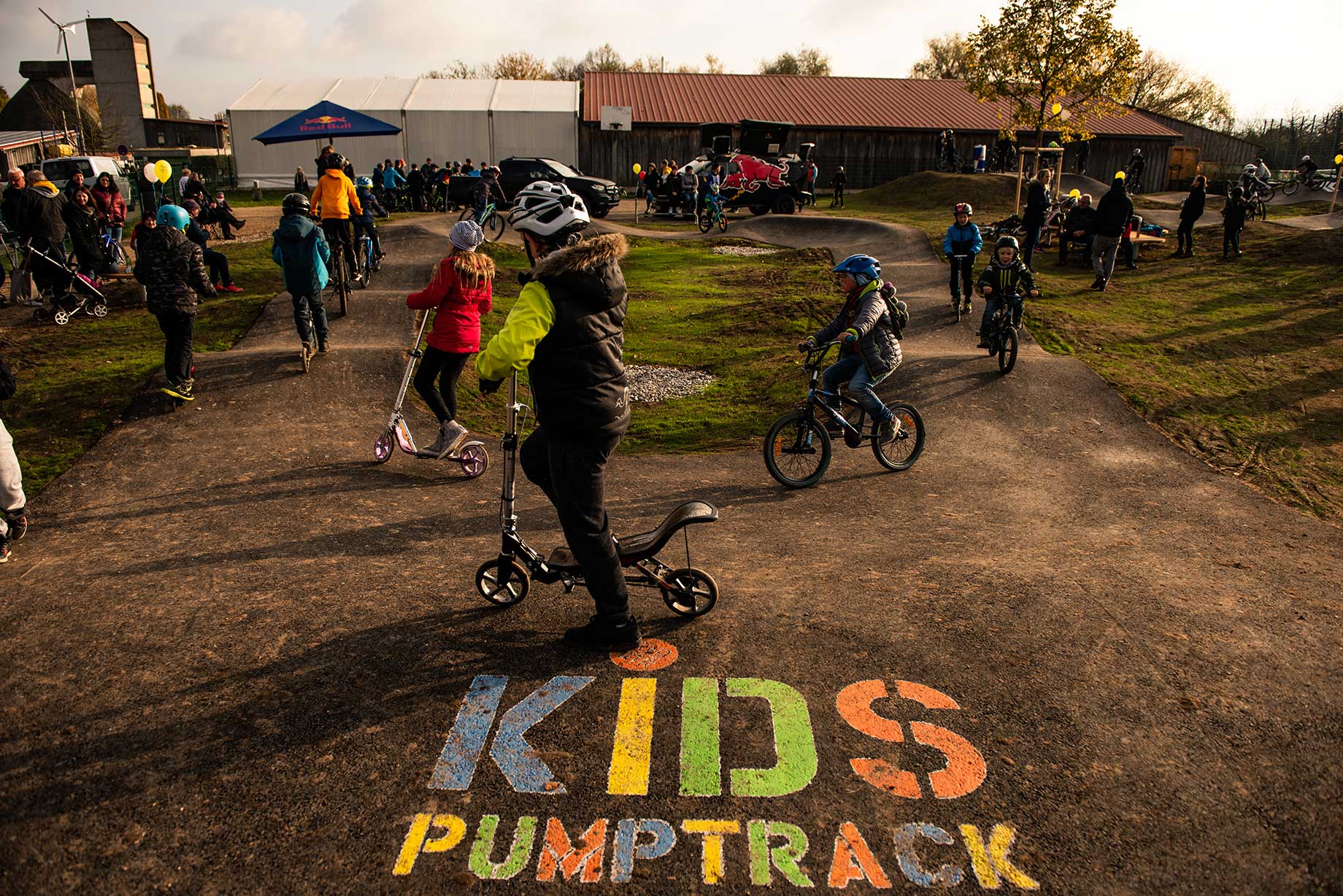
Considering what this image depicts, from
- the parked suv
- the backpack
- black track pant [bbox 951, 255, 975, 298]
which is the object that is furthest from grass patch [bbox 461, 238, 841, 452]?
the parked suv

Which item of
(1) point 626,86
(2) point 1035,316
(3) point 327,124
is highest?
(1) point 626,86

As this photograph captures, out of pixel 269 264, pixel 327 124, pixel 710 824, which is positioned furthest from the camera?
pixel 327 124

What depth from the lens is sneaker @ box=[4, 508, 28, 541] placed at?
6.08m

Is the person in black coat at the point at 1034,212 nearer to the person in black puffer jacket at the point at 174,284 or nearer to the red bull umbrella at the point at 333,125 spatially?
the person in black puffer jacket at the point at 174,284

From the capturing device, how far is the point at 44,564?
18.7ft

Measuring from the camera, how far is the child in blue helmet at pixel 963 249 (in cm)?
1375

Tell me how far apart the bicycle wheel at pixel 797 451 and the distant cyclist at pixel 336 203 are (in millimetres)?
8174

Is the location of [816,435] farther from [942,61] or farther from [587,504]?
[942,61]

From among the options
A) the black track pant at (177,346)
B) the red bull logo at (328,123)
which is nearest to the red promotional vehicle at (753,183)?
the red bull logo at (328,123)

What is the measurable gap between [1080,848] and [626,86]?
45531 mm

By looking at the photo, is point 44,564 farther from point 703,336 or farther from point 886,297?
point 703,336

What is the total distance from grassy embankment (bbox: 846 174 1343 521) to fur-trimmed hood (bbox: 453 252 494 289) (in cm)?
773

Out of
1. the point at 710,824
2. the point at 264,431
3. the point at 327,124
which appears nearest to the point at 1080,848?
the point at 710,824

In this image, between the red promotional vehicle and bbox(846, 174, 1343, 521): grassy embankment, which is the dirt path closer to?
bbox(846, 174, 1343, 521): grassy embankment
